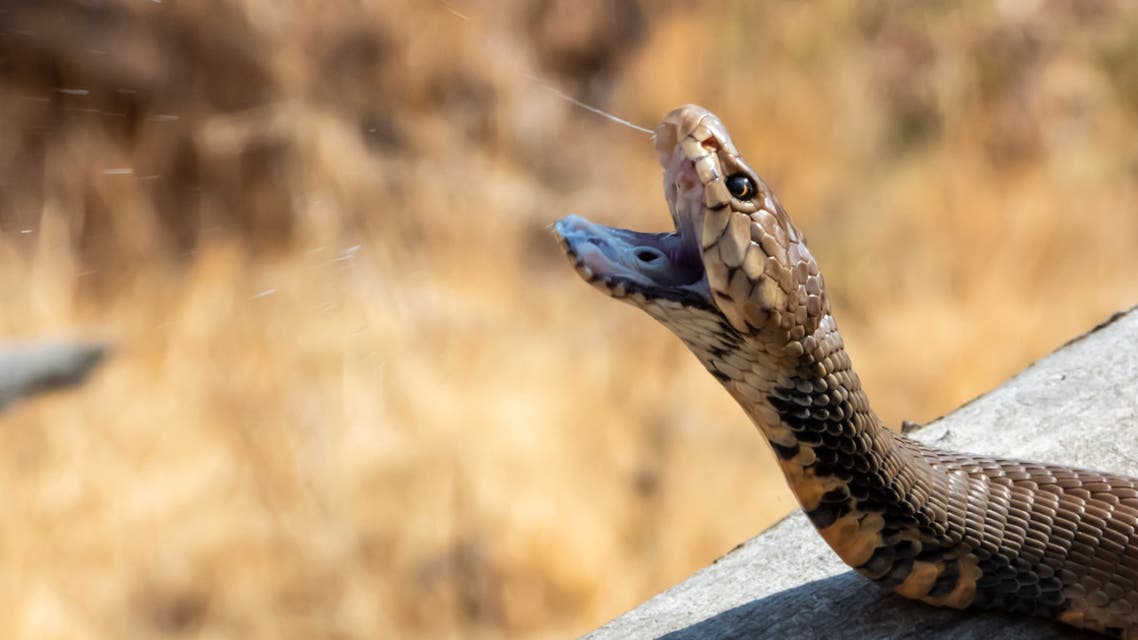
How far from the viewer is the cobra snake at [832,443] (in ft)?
6.66

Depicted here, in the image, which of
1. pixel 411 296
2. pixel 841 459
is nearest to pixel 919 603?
pixel 841 459

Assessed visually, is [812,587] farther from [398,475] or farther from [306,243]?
[306,243]

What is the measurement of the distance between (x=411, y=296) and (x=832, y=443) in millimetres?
4579

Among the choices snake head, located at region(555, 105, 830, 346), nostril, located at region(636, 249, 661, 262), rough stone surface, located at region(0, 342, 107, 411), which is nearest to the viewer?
snake head, located at region(555, 105, 830, 346)

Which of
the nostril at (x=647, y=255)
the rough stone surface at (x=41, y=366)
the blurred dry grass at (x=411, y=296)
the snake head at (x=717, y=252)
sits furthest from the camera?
the blurred dry grass at (x=411, y=296)

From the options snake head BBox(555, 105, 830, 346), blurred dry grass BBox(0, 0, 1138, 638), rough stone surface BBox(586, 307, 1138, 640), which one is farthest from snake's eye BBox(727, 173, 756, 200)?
blurred dry grass BBox(0, 0, 1138, 638)

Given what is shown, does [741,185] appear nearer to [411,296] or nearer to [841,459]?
[841,459]

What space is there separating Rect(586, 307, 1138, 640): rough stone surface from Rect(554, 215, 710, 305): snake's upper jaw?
2.73 ft

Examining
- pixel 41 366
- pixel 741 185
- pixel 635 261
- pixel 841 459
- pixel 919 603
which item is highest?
pixel 741 185

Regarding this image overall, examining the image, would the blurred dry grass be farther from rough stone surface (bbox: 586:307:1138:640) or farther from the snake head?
the snake head

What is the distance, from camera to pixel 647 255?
2172mm

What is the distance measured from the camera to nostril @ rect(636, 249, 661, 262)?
2.16m

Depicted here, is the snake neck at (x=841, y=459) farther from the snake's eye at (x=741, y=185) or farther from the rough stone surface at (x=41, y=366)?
the rough stone surface at (x=41, y=366)

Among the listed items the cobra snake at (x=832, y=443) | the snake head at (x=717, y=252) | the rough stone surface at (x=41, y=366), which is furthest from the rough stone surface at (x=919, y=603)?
the rough stone surface at (x=41, y=366)
